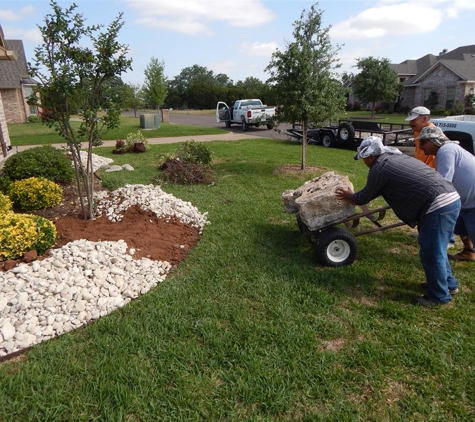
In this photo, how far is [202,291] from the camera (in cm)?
405

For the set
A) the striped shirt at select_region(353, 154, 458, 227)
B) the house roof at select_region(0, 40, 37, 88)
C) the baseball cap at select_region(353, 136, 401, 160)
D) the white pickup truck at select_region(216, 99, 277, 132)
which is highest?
the house roof at select_region(0, 40, 37, 88)

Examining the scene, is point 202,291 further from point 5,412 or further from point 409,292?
point 409,292

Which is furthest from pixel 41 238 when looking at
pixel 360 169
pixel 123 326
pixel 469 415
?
pixel 360 169

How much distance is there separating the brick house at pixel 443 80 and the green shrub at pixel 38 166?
3817 cm

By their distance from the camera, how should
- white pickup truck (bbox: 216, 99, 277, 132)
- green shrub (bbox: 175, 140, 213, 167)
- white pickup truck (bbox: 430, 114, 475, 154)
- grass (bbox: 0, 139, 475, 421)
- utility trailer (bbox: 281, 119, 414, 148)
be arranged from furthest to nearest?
white pickup truck (bbox: 216, 99, 277, 132)
utility trailer (bbox: 281, 119, 414, 148)
green shrub (bbox: 175, 140, 213, 167)
white pickup truck (bbox: 430, 114, 475, 154)
grass (bbox: 0, 139, 475, 421)

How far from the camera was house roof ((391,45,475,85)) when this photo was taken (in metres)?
36.3

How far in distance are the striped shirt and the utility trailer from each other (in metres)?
9.36

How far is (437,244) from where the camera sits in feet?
11.8

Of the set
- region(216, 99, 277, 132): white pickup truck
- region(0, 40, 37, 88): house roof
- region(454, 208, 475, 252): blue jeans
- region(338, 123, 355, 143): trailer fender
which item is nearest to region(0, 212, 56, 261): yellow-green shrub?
region(454, 208, 475, 252): blue jeans

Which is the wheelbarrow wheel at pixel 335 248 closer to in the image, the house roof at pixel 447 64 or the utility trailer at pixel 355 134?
the utility trailer at pixel 355 134

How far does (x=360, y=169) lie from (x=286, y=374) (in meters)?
8.60

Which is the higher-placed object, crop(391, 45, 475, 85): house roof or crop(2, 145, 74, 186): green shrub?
crop(391, 45, 475, 85): house roof

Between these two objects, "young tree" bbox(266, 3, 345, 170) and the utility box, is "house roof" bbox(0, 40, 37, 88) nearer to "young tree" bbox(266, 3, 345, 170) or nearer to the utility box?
the utility box

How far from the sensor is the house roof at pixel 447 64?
36312 mm
